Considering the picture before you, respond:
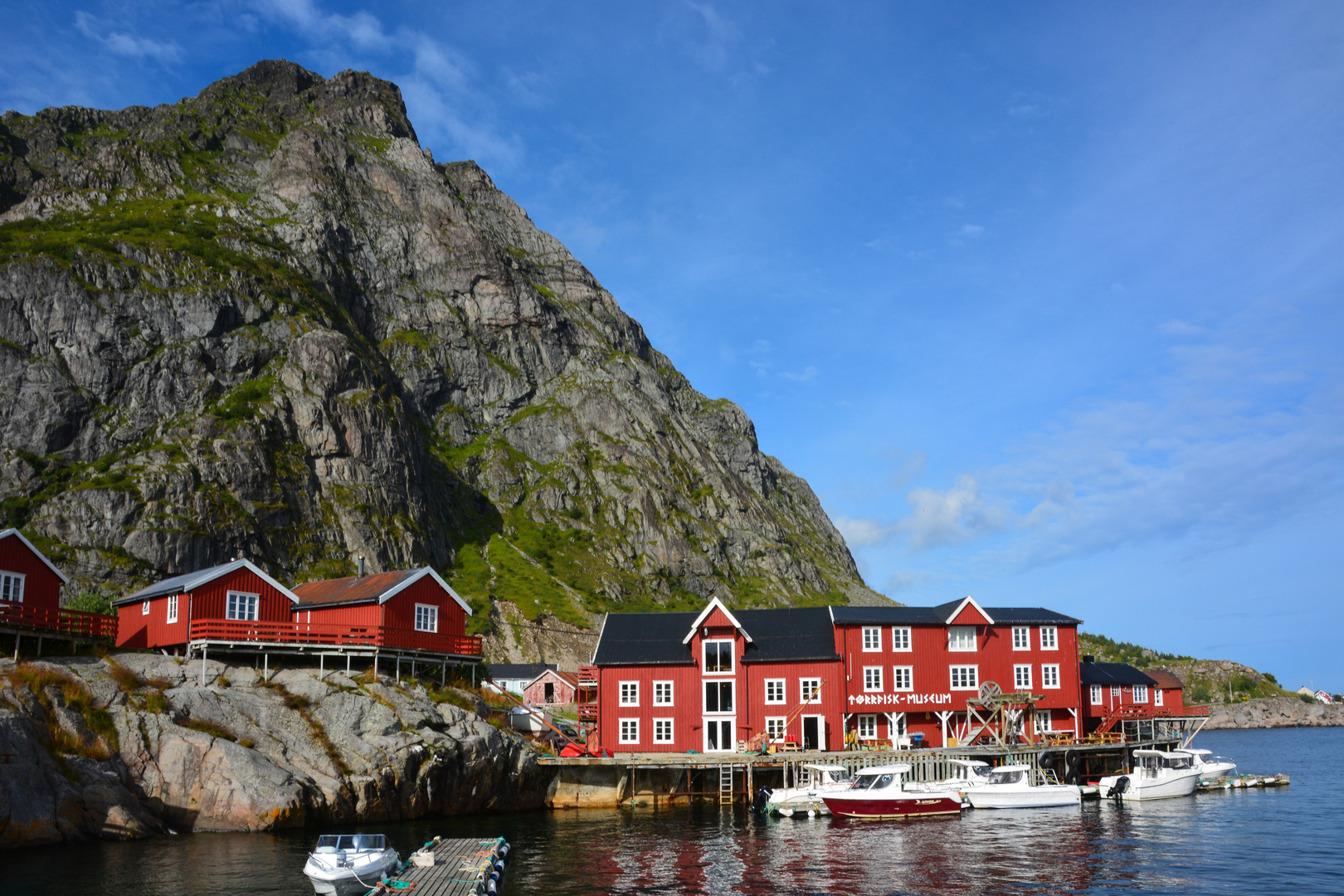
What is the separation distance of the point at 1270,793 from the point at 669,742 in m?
42.4

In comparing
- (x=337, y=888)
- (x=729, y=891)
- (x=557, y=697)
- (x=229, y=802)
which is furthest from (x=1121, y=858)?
(x=557, y=697)

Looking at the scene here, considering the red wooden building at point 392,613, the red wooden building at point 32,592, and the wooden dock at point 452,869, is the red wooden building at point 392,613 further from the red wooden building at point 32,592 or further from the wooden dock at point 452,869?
the wooden dock at point 452,869

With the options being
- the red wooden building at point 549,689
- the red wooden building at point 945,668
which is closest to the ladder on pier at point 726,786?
the red wooden building at point 945,668

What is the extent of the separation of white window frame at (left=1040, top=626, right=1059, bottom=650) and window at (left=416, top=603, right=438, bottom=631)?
43910 millimetres

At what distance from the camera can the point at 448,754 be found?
55.3 metres

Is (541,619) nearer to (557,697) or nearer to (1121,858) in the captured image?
(557,697)

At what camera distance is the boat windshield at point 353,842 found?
35.3 meters

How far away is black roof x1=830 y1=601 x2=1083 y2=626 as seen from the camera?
229 feet

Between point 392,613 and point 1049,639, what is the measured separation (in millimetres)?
46959

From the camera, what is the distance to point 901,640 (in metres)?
69.7

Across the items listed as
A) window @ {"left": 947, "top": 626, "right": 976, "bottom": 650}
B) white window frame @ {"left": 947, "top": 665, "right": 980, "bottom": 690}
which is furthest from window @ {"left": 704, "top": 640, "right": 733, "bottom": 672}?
window @ {"left": 947, "top": 626, "right": 976, "bottom": 650}

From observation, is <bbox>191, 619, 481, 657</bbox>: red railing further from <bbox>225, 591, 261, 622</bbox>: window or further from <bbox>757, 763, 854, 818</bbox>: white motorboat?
<bbox>757, 763, 854, 818</bbox>: white motorboat

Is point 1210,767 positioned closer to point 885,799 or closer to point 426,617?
point 885,799

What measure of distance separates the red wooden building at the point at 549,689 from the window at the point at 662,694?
145 feet
